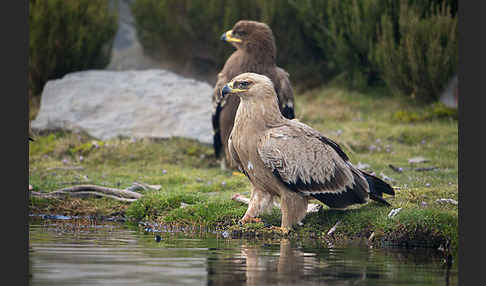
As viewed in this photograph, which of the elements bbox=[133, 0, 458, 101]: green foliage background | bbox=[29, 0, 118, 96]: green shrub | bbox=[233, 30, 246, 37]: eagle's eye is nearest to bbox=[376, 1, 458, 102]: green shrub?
bbox=[133, 0, 458, 101]: green foliage background

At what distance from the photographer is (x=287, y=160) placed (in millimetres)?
7414

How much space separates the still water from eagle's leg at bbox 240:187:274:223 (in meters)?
0.44

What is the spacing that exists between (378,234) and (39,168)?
6585 millimetres

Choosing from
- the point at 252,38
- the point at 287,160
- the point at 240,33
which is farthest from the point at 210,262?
the point at 240,33

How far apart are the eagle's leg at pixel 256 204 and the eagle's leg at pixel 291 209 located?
0.34 meters

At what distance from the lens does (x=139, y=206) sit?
30.0ft

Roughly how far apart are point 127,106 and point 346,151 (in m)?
4.53

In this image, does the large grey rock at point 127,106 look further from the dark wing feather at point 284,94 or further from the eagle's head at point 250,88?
the eagle's head at point 250,88

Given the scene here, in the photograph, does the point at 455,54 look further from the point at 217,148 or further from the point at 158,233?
the point at 158,233

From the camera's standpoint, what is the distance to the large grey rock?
45.5 feet

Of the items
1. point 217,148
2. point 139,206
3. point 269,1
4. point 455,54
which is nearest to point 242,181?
point 217,148

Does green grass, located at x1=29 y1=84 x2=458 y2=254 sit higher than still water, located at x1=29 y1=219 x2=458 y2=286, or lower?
higher

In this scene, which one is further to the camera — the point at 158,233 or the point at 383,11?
the point at 383,11

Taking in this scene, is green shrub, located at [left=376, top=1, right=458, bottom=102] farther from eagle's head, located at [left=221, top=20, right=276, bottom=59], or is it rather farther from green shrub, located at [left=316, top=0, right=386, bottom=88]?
eagle's head, located at [left=221, top=20, right=276, bottom=59]
